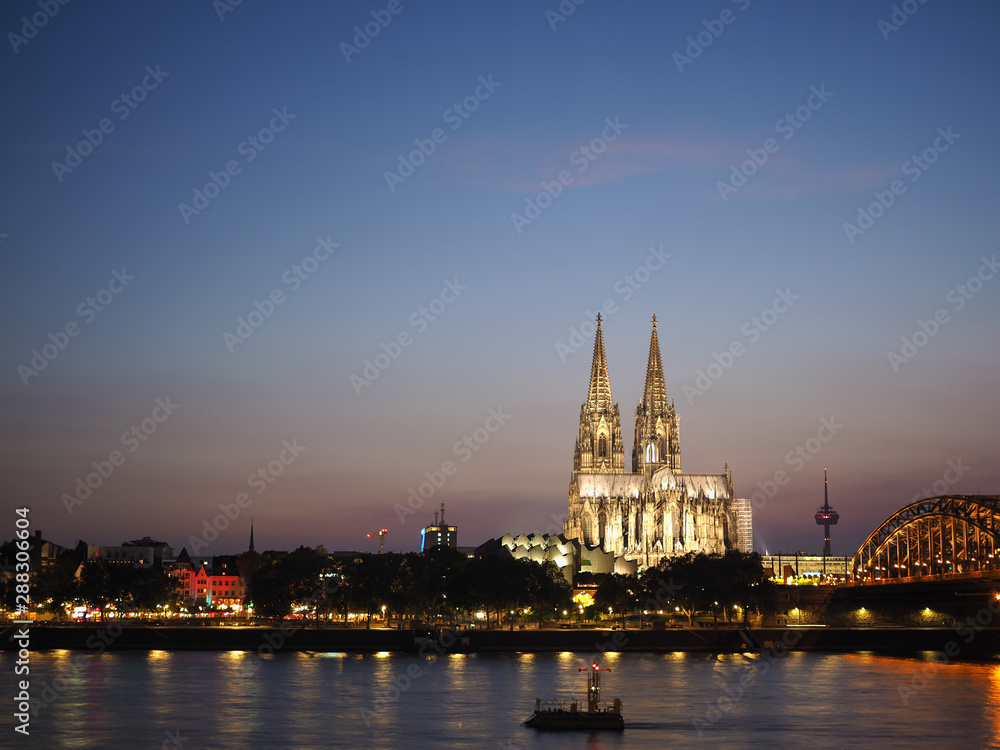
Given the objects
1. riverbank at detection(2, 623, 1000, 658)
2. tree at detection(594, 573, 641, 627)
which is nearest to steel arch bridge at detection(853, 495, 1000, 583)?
riverbank at detection(2, 623, 1000, 658)

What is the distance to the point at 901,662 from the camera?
391ft

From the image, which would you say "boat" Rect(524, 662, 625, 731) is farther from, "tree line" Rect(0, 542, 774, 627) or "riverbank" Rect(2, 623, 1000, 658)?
"tree line" Rect(0, 542, 774, 627)

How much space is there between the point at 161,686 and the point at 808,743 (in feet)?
156

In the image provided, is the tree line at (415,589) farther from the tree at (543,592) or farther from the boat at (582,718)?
the boat at (582,718)

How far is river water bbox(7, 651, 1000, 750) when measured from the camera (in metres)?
69.4

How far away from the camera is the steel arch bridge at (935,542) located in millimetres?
139125

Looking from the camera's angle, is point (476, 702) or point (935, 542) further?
point (935, 542)

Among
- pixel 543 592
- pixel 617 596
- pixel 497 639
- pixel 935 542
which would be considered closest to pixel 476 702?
pixel 497 639

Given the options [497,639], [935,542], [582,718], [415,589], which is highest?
[935,542]

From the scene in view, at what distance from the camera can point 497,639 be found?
134m

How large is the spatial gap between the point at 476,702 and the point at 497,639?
51319mm

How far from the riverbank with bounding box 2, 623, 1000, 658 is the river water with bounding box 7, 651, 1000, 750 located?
490 inches

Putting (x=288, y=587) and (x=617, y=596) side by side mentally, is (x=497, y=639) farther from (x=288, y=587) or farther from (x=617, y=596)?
(x=617, y=596)

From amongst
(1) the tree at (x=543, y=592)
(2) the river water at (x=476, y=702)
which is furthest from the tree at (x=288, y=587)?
(2) the river water at (x=476, y=702)
